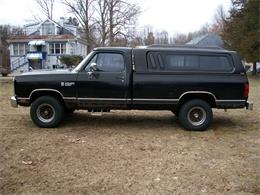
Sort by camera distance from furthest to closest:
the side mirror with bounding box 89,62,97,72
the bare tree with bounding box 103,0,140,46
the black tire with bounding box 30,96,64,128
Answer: the bare tree with bounding box 103,0,140,46 → the black tire with bounding box 30,96,64,128 → the side mirror with bounding box 89,62,97,72

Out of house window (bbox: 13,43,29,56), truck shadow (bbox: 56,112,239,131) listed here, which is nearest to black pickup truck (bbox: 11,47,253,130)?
truck shadow (bbox: 56,112,239,131)

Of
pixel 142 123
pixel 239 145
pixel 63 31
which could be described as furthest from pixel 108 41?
pixel 239 145

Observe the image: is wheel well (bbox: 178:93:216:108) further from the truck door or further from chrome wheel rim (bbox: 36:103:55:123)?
chrome wheel rim (bbox: 36:103:55:123)

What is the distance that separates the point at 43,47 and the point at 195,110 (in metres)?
41.3

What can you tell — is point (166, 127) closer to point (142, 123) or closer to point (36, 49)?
point (142, 123)

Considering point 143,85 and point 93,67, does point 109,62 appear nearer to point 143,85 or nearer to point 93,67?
point 93,67

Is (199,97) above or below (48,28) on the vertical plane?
below

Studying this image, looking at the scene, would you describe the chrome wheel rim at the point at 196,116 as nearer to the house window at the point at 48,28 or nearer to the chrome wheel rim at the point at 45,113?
the chrome wheel rim at the point at 45,113

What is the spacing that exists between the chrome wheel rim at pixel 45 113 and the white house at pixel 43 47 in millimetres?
38631

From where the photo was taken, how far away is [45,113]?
8.70 meters

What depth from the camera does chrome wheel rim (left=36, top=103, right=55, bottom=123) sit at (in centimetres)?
865

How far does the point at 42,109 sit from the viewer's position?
8688 millimetres

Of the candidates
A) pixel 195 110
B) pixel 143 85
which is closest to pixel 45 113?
pixel 143 85

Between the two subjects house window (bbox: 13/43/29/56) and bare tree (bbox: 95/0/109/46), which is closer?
bare tree (bbox: 95/0/109/46)
